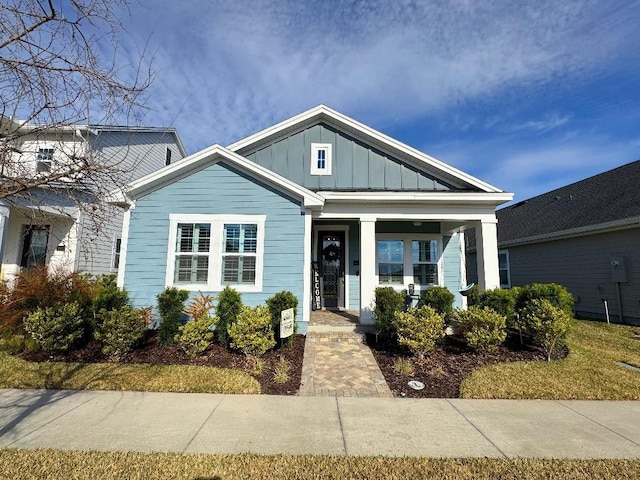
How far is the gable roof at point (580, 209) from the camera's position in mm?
10984

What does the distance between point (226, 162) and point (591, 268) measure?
1267 cm

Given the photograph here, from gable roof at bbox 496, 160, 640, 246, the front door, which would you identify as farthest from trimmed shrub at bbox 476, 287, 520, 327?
gable roof at bbox 496, 160, 640, 246

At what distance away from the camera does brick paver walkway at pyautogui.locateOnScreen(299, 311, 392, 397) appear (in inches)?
204

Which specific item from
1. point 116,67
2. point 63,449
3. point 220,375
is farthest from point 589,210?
point 63,449

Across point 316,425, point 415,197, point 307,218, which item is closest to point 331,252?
point 307,218

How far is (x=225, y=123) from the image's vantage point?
27.8 ft

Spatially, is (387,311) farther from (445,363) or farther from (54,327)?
(54,327)

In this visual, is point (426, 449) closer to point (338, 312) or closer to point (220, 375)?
point (220, 375)

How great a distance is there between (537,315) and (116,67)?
8112 millimetres

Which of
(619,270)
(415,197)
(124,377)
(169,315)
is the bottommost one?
(124,377)

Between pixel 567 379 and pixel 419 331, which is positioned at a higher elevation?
pixel 419 331

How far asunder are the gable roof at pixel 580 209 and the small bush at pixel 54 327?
14.9 m

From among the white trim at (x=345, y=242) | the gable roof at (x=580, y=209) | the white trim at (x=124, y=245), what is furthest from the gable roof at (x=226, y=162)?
the gable roof at (x=580, y=209)

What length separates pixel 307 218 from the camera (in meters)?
8.20
